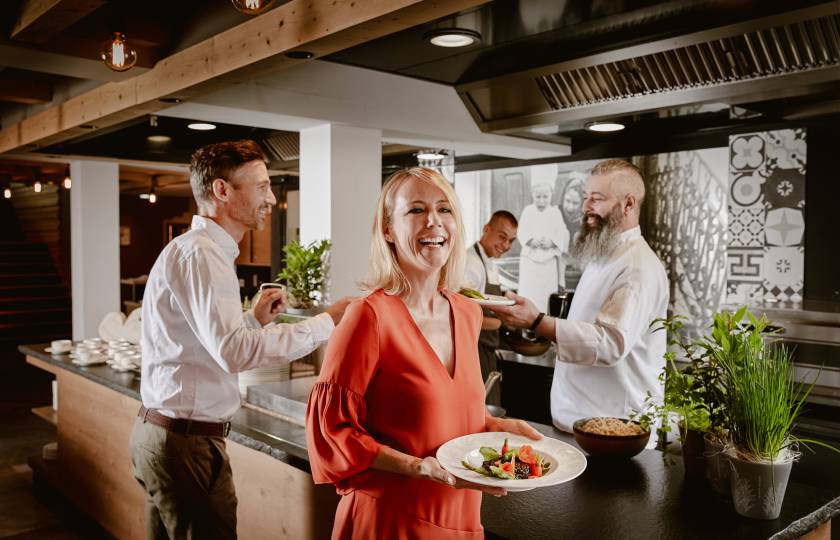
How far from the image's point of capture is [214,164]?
2.29m

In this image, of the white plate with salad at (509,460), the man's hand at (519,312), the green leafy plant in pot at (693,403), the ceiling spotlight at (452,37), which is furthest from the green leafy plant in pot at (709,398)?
the ceiling spotlight at (452,37)

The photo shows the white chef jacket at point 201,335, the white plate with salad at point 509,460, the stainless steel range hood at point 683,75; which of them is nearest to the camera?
the white plate with salad at point 509,460

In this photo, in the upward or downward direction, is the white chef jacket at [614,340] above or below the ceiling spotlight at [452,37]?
below

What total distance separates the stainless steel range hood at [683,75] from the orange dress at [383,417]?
2410 millimetres

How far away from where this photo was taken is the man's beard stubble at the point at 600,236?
286cm

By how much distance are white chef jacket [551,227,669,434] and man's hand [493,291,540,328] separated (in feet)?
0.36

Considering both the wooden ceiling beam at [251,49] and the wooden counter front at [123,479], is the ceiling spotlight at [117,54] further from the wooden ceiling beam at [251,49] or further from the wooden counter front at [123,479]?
the wooden counter front at [123,479]

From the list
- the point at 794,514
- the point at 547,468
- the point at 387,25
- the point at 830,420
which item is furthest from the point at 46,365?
the point at 830,420

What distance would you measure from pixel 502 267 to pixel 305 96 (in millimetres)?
2906

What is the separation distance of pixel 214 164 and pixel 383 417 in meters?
1.22

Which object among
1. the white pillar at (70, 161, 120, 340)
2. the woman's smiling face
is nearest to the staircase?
the white pillar at (70, 161, 120, 340)

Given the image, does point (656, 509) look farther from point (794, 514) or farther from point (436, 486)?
point (436, 486)

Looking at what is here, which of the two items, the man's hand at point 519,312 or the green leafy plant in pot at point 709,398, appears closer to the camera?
the green leafy plant in pot at point 709,398

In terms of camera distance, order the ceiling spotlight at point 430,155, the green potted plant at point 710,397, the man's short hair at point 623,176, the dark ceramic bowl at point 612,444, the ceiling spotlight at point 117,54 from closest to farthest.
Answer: the green potted plant at point 710,397, the dark ceramic bowl at point 612,444, the man's short hair at point 623,176, the ceiling spotlight at point 117,54, the ceiling spotlight at point 430,155
